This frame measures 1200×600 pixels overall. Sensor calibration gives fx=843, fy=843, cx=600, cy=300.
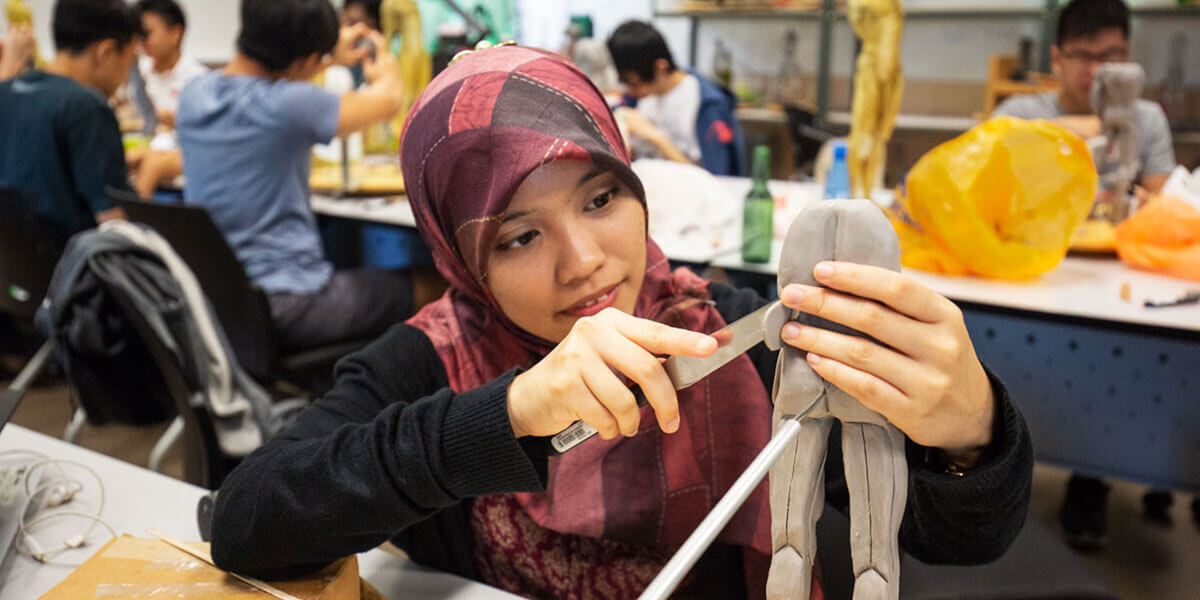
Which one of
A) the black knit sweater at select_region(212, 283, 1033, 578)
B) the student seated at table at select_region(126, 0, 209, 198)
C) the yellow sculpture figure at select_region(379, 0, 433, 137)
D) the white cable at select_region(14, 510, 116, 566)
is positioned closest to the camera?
the black knit sweater at select_region(212, 283, 1033, 578)

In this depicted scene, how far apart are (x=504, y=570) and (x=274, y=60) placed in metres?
1.79

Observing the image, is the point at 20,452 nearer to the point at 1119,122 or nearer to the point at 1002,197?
the point at 1002,197

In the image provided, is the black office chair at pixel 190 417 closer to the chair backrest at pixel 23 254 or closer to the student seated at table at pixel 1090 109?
the chair backrest at pixel 23 254

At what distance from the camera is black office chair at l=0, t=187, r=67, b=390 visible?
2123 mm

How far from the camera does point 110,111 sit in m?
2.45

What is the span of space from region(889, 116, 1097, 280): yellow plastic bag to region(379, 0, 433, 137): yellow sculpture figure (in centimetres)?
174

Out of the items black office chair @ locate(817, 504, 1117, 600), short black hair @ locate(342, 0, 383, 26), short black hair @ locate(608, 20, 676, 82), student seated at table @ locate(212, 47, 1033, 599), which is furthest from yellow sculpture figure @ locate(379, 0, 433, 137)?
black office chair @ locate(817, 504, 1117, 600)

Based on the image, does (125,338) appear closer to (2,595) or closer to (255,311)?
(255,311)

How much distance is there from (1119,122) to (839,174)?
2.08 feet

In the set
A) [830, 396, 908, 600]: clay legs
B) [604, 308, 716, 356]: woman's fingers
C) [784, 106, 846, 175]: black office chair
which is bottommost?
[784, 106, 846, 175]: black office chair

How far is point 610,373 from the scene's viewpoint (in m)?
0.58

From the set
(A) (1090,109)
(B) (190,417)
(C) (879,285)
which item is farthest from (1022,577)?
(A) (1090,109)

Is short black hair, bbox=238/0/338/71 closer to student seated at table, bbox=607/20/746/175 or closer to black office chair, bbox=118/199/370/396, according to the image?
black office chair, bbox=118/199/370/396

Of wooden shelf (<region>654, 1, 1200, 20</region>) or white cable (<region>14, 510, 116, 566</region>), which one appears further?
wooden shelf (<region>654, 1, 1200, 20</region>)
